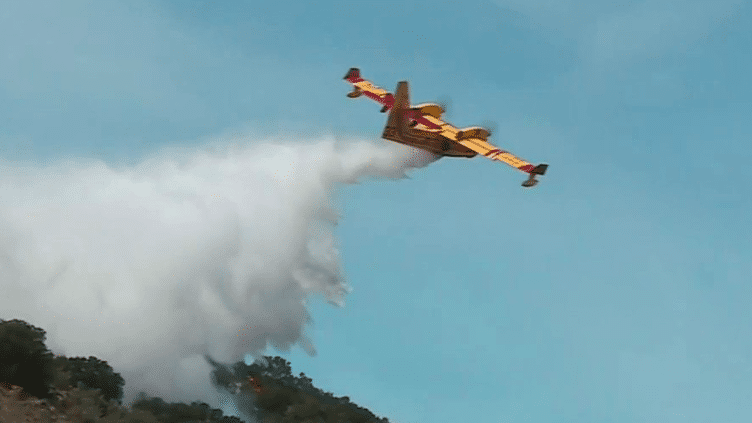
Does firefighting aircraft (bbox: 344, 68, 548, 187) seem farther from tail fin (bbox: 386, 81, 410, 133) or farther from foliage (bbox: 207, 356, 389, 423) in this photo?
foliage (bbox: 207, 356, 389, 423)

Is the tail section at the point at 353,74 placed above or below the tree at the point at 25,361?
above

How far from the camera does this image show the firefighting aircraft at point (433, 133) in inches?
2982

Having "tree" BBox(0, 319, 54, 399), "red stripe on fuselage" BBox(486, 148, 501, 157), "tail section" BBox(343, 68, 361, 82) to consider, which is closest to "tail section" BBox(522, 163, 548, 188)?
A: "red stripe on fuselage" BBox(486, 148, 501, 157)

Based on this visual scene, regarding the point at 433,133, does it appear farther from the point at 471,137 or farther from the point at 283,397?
the point at 283,397

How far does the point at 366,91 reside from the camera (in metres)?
90.6

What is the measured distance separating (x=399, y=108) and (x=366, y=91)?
15.6m

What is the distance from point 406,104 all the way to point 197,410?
28000 mm

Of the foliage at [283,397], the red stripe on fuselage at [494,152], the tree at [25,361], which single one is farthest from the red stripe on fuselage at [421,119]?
the tree at [25,361]

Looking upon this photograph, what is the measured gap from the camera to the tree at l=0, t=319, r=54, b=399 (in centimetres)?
6094

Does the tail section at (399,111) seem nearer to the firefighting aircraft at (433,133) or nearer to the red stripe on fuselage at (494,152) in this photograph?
the firefighting aircraft at (433,133)

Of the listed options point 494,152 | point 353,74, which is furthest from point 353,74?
point 494,152

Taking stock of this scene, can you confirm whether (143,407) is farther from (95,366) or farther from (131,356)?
(131,356)

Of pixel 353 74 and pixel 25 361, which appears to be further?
pixel 353 74

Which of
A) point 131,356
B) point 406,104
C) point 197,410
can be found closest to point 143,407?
point 197,410
